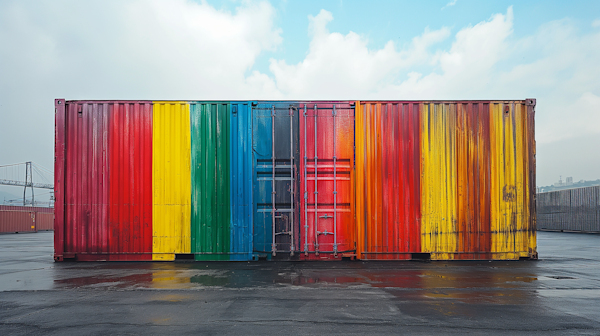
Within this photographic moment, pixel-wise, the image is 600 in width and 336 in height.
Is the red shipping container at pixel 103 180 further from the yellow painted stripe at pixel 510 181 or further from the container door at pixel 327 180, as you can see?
the yellow painted stripe at pixel 510 181

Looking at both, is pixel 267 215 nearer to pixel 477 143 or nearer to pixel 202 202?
pixel 202 202

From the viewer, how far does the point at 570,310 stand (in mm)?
5195

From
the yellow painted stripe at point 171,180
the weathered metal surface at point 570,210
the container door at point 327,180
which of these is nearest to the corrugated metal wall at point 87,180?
the yellow painted stripe at point 171,180

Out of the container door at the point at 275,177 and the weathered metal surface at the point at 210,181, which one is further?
the weathered metal surface at the point at 210,181

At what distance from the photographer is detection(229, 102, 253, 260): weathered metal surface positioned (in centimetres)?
956

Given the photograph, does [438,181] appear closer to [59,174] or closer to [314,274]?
[314,274]

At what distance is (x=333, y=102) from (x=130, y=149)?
646 centimetres

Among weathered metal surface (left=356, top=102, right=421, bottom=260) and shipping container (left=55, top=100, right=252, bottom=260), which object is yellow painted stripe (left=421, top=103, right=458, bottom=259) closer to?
weathered metal surface (left=356, top=102, right=421, bottom=260)

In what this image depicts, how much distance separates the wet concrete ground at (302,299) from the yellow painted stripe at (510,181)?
36.5 inches

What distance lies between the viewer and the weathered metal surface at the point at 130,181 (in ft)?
32.0

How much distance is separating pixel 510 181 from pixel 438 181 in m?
2.27

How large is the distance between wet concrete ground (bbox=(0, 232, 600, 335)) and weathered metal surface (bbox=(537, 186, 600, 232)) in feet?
70.8

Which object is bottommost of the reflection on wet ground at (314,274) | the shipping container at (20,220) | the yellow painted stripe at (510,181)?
the shipping container at (20,220)

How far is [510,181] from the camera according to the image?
9875 mm
